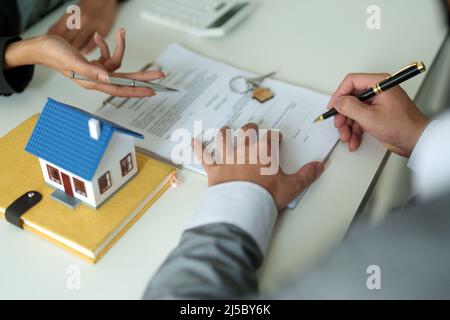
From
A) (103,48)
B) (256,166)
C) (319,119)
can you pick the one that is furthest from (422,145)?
(103,48)

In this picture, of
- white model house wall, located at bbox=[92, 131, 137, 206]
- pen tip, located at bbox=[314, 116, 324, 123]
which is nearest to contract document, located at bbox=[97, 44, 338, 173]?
pen tip, located at bbox=[314, 116, 324, 123]

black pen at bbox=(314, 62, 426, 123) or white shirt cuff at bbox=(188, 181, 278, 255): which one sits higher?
black pen at bbox=(314, 62, 426, 123)

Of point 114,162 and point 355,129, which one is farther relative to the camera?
point 355,129

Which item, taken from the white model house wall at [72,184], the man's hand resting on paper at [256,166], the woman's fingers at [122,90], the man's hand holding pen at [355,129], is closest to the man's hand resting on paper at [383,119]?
the man's hand holding pen at [355,129]

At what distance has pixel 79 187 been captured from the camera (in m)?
0.76

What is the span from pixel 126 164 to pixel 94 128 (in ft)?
0.35

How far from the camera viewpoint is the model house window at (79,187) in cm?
75

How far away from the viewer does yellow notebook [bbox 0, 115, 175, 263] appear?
733 millimetres

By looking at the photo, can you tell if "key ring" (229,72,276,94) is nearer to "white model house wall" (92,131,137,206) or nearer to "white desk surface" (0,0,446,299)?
"white desk surface" (0,0,446,299)

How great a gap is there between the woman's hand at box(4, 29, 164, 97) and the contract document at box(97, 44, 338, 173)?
5 cm

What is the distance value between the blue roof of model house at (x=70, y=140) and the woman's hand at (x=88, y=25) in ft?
1.46

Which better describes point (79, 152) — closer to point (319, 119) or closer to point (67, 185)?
point (67, 185)

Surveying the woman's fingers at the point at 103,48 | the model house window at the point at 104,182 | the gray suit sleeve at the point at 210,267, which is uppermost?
the woman's fingers at the point at 103,48

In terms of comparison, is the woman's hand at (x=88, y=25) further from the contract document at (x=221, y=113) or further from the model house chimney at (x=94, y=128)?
the model house chimney at (x=94, y=128)
